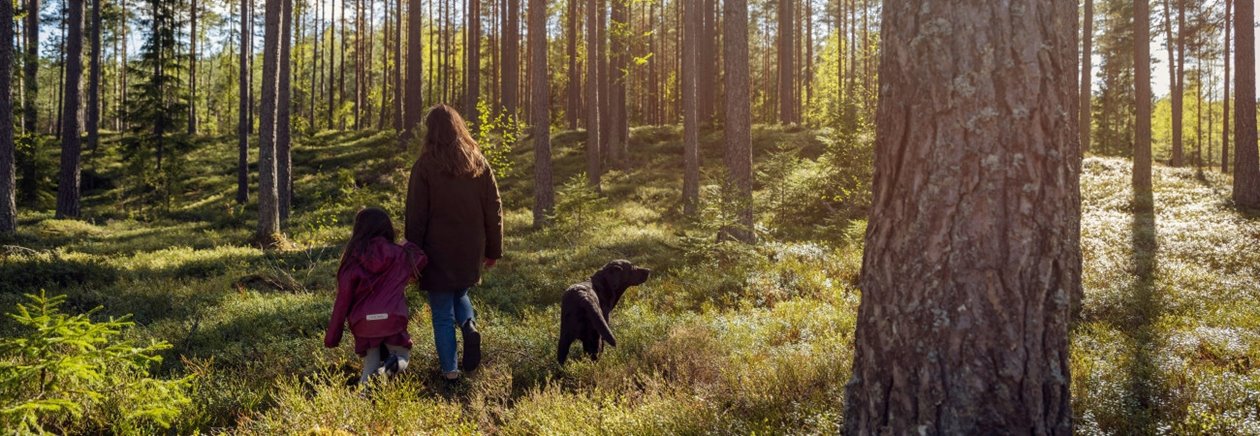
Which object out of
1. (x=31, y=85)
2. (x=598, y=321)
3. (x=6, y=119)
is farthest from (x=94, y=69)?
(x=598, y=321)

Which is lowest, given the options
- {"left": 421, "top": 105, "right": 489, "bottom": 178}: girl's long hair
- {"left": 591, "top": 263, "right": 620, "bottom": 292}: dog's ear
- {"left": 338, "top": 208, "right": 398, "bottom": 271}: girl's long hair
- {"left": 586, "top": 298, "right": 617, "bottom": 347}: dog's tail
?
{"left": 586, "top": 298, "right": 617, "bottom": 347}: dog's tail

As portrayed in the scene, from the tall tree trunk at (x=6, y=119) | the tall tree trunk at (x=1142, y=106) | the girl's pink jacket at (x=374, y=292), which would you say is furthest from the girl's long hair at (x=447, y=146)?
the tall tree trunk at (x=1142, y=106)

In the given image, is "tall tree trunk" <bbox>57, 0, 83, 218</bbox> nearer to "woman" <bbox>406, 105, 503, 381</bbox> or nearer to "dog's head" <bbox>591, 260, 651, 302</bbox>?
"woman" <bbox>406, 105, 503, 381</bbox>

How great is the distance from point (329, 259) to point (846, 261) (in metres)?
9.29

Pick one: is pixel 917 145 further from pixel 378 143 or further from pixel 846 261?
pixel 378 143

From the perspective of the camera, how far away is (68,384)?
161 inches

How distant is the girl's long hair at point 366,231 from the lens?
4.86m

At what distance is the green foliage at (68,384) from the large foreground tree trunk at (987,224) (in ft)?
11.3

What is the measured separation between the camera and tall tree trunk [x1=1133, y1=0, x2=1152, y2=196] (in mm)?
18188

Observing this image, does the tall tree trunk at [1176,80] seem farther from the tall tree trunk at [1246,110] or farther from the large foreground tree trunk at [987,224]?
the large foreground tree trunk at [987,224]

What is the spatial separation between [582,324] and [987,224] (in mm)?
3760

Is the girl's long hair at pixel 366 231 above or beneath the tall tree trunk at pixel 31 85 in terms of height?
beneath

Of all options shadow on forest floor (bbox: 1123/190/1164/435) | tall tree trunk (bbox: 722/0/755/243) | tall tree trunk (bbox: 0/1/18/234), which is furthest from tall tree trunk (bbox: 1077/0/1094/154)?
tall tree trunk (bbox: 0/1/18/234)

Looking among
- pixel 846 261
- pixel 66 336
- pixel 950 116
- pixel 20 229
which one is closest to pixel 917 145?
pixel 950 116
